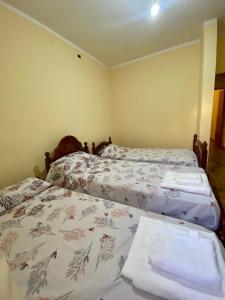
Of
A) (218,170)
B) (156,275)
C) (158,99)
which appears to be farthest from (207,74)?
(156,275)

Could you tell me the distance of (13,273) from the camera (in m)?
0.88

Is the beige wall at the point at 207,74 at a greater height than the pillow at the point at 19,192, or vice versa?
the beige wall at the point at 207,74

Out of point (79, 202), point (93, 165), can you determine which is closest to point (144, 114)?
point (93, 165)

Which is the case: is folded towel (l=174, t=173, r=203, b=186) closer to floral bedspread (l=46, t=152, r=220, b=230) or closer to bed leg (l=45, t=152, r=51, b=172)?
floral bedspread (l=46, t=152, r=220, b=230)

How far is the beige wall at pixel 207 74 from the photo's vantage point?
7.86 feet

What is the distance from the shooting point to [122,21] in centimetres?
221

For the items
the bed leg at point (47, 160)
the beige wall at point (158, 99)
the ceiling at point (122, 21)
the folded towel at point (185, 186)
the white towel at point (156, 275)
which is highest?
the ceiling at point (122, 21)

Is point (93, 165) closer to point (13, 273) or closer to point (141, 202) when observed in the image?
point (141, 202)

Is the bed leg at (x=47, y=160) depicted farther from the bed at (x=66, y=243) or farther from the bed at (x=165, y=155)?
the bed at (x=165, y=155)

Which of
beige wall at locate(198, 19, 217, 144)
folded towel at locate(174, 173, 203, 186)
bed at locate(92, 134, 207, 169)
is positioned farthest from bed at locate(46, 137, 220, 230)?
beige wall at locate(198, 19, 217, 144)

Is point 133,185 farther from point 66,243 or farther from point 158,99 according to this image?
point 158,99

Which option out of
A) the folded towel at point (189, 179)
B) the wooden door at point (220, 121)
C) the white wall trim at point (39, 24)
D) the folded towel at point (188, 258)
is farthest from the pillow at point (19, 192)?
the wooden door at point (220, 121)

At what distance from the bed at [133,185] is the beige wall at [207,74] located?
97 centimetres

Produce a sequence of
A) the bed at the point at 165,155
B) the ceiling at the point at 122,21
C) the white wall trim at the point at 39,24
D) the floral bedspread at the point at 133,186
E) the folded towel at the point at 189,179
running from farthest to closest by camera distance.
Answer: the bed at the point at 165,155 → the ceiling at the point at 122,21 → the white wall trim at the point at 39,24 → the folded towel at the point at 189,179 → the floral bedspread at the point at 133,186
